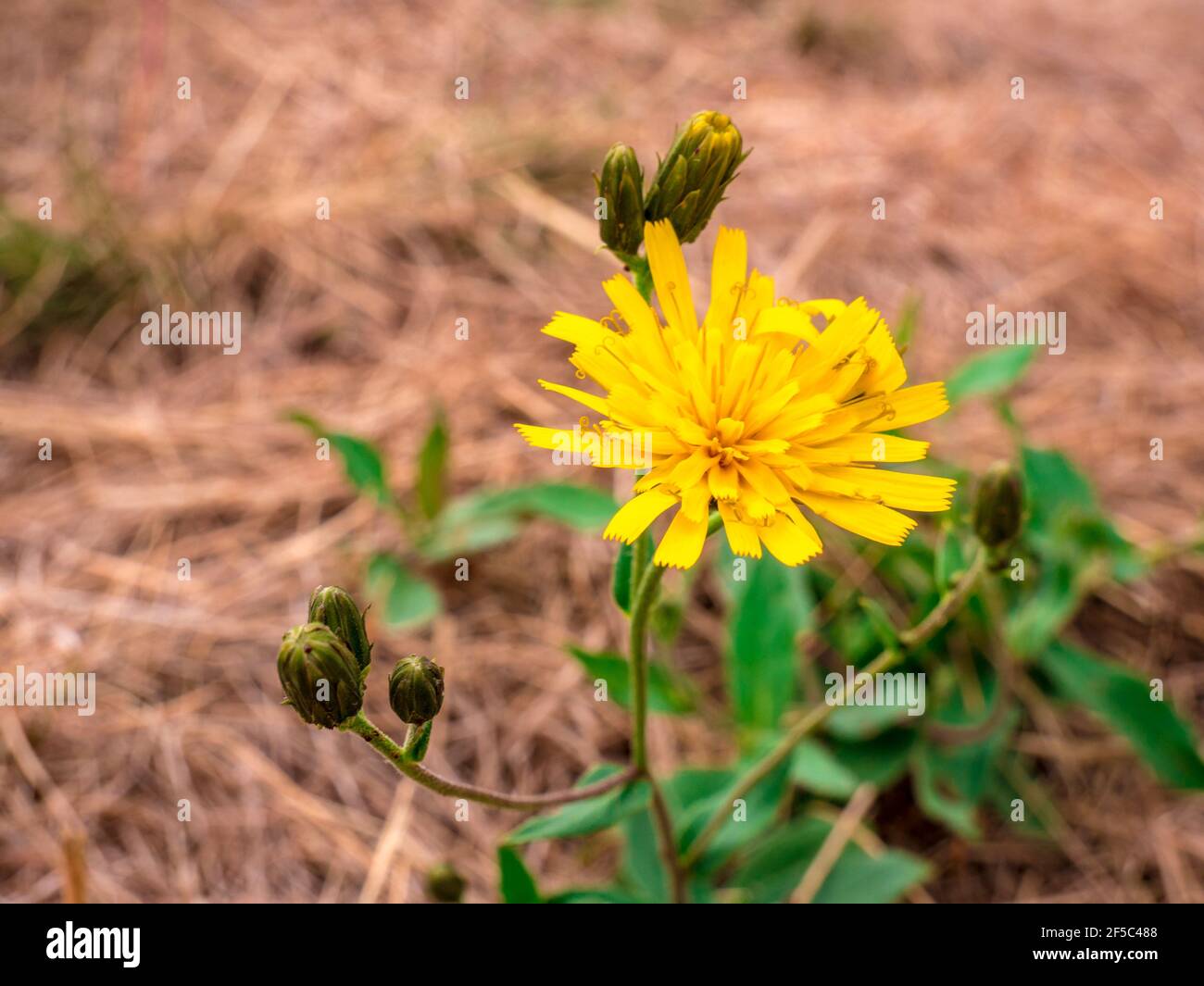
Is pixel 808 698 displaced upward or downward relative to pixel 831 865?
upward

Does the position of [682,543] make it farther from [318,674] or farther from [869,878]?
[869,878]

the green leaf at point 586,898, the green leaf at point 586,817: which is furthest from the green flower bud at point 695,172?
the green leaf at point 586,898

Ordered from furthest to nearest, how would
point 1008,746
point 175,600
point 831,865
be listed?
point 175,600 → point 1008,746 → point 831,865

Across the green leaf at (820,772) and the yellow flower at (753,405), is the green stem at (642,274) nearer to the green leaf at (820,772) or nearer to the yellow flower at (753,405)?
Answer: the yellow flower at (753,405)
